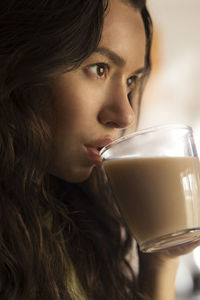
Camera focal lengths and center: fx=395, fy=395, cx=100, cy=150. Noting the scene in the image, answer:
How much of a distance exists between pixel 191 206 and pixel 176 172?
6 centimetres

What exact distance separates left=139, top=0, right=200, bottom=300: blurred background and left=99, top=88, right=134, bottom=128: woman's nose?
0.09 meters

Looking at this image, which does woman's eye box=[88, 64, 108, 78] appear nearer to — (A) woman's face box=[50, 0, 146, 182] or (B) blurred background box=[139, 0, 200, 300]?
(A) woman's face box=[50, 0, 146, 182]

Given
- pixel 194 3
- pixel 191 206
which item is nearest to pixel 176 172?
pixel 191 206

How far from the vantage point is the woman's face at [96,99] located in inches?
26.6

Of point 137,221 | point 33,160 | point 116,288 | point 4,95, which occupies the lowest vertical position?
point 116,288

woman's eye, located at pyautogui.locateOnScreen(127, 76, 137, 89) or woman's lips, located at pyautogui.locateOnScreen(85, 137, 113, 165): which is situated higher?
woman's eye, located at pyautogui.locateOnScreen(127, 76, 137, 89)

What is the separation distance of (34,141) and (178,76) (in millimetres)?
349

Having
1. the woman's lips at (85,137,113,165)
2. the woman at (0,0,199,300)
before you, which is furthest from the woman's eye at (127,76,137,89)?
the woman's lips at (85,137,113,165)

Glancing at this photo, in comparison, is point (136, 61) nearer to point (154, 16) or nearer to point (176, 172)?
point (154, 16)

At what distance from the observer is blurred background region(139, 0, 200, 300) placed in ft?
2.59

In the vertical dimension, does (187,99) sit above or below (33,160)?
above

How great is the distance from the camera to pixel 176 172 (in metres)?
0.59

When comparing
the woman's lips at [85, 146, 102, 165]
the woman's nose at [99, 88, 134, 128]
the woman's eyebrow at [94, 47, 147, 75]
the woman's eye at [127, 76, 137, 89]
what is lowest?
the woman's lips at [85, 146, 102, 165]

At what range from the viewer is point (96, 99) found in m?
0.70
